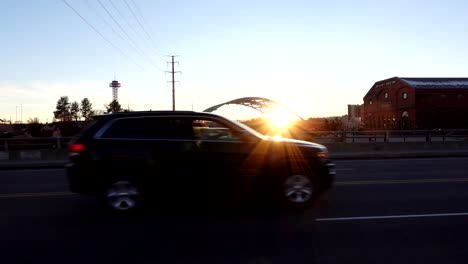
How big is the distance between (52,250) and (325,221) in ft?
13.0

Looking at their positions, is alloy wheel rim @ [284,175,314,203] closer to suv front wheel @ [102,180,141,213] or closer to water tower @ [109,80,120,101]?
suv front wheel @ [102,180,141,213]

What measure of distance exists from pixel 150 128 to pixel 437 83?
195 feet

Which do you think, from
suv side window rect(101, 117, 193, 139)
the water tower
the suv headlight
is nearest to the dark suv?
suv side window rect(101, 117, 193, 139)

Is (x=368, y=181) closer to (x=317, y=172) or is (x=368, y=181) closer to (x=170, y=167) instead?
(x=317, y=172)

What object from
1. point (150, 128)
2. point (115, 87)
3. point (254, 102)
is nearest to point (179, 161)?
point (150, 128)

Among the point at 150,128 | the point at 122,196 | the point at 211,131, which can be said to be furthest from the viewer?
the point at 211,131

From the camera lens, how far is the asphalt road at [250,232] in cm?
554

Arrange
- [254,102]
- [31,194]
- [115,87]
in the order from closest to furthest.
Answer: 1. [31,194]
2. [254,102]
3. [115,87]

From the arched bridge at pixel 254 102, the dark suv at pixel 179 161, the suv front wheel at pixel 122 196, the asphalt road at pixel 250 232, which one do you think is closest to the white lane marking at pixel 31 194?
the asphalt road at pixel 250 232

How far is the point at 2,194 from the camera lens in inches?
405

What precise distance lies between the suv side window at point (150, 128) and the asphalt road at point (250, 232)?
1.35 m

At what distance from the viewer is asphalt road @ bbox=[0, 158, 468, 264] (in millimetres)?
5539

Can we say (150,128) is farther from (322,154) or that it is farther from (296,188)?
(322,154)

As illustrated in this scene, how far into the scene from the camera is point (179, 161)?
7.67m
